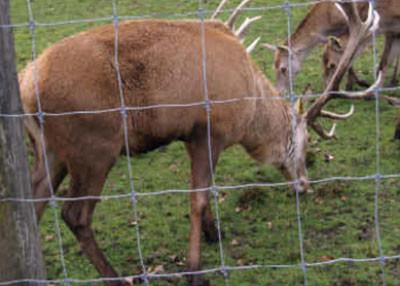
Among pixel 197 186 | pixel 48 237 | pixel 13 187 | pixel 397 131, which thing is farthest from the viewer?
pixel 397 131

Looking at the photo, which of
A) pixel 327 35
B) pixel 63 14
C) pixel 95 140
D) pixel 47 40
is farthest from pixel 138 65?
pixel 63 14

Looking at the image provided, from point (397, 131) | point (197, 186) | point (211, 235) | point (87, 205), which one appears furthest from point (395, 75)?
point (87, 205)

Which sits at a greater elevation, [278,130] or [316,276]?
[278,130]

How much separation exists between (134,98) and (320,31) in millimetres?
4122

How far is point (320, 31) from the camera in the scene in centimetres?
816

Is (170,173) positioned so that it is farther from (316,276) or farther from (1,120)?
(1,120)

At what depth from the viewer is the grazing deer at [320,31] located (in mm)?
7578

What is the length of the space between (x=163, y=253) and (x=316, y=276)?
92 cm

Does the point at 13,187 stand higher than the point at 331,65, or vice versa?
the point at 331,65

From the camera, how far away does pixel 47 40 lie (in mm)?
9484

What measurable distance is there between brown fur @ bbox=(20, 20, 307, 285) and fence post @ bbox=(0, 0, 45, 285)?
3.53ft

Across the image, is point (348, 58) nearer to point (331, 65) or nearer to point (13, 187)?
point (331, 65)

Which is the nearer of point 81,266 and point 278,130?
point 81,266

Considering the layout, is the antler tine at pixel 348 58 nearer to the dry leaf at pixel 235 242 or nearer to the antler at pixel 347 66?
the antler at pixel 347 66
